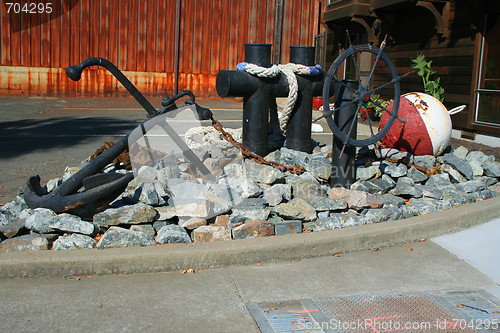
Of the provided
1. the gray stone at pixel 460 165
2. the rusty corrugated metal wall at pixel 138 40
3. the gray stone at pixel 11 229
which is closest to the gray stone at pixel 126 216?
the gray stone at pixel 11 229

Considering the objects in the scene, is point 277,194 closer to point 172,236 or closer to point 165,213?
point 165,213

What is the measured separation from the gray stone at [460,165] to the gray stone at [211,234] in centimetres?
309

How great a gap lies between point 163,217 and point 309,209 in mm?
1204

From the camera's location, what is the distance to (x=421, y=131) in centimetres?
627

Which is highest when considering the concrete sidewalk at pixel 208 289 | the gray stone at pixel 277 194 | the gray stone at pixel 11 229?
the gray stone at pixel 277 194

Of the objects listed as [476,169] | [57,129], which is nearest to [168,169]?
[476,169]

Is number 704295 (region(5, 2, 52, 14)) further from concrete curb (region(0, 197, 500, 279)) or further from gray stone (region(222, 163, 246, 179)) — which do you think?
concrete curb (region(0, 197, 500, 279))

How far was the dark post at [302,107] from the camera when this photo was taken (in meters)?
6.05

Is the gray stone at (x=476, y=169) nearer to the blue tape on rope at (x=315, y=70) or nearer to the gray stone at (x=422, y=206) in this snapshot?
the gray stone at (x=422, y=206)

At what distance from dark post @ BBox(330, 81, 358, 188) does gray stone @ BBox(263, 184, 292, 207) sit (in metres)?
0.62

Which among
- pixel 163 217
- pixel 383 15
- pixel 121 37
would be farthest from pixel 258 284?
pixel 121 37

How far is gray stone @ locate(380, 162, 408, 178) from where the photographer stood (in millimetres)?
5559

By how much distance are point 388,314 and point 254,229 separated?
135cm

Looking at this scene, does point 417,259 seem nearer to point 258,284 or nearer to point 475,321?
point 475,321
